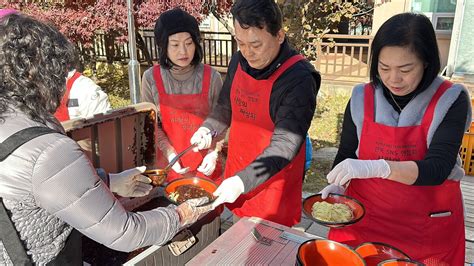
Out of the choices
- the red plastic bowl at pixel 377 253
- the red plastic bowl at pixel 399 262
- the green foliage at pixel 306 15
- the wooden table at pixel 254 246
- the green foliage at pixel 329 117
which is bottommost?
Result: the green foliage at pixel 329 117

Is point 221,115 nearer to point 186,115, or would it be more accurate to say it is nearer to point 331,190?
point 186,115

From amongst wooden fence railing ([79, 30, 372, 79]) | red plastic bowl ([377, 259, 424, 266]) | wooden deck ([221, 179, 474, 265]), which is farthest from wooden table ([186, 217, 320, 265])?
wooden fence railing ([79, 30, 372, 79])

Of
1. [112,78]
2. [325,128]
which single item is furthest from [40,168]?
[112,78]

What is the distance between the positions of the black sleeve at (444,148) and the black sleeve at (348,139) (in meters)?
0.37

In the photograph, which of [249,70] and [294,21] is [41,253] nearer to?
[249,70]

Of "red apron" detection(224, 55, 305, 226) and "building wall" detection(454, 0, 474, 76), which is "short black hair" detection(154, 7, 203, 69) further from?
"building wall" detection(454, 0, 474, 76)

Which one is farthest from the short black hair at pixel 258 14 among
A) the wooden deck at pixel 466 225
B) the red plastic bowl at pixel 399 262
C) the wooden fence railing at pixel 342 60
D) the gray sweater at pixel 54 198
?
the wooden fence railing at pixel 342 60

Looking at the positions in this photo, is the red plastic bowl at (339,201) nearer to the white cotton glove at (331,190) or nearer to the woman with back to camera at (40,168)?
the white cotton glove at (331,190)

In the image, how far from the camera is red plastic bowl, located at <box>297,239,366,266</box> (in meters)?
1.29

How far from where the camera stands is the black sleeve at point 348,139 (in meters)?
1.90

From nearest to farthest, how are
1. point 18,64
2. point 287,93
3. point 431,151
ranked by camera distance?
point 18,64
point 431,151
point 287,93

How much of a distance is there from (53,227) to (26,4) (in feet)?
26.6

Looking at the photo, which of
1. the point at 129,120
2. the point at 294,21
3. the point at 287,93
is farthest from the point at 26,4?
the point at 287,93

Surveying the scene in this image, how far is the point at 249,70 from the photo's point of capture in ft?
7.19
